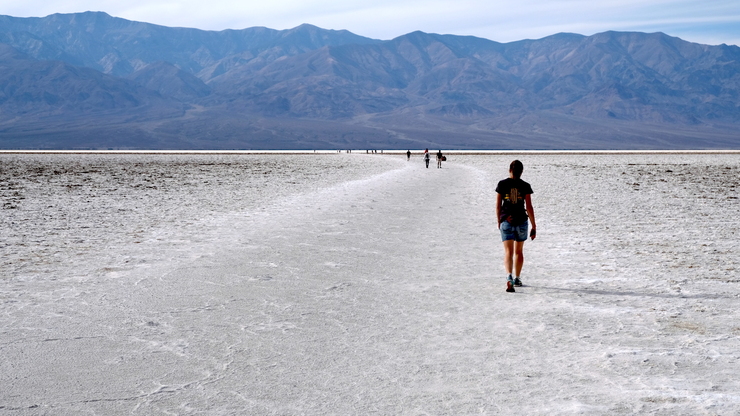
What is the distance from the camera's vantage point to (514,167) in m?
8.30

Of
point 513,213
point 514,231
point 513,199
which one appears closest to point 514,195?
point 513,199

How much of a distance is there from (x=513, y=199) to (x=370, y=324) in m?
2.43

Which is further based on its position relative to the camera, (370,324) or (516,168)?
(516,168)

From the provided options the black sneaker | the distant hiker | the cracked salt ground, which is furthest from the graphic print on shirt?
the cracked salt ground

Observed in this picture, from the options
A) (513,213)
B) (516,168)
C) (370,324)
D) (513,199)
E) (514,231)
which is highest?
(516,168)

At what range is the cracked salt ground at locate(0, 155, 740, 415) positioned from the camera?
16.6 feet

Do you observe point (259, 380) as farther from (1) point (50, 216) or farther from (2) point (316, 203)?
(2) point (316, 203)

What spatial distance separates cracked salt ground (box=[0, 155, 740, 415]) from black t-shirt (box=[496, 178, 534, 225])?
33.7 inches

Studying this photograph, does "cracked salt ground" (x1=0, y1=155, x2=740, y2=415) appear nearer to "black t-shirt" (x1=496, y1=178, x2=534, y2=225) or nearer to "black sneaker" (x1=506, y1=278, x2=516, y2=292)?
"black sneaker" (x1=506, y1=278, x2=516, y2=292)

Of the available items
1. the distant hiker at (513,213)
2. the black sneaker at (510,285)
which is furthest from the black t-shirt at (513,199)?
the black sneaker at (510,285)

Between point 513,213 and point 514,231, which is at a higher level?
point 513,213

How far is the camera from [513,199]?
828 cm

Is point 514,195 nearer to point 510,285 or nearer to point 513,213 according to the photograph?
point 513,213

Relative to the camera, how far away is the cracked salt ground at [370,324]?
16.6 feet
